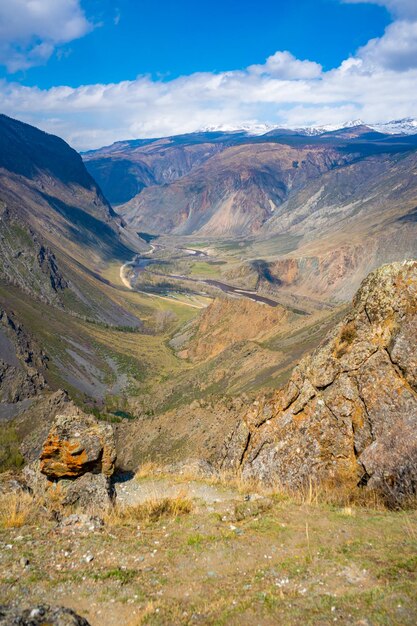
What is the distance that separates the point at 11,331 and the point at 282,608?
190 ft

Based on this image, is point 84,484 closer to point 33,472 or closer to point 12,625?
point 33,472

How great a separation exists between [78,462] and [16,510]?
329 centimetres

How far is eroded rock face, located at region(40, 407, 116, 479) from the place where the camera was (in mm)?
12102

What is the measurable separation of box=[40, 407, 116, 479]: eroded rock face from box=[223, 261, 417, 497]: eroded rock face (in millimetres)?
4184

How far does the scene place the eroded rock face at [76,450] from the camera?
1210 centimetres

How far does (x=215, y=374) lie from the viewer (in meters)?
48.6

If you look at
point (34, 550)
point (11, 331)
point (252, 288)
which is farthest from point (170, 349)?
point (34, 550)

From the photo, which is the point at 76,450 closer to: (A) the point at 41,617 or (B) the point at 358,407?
(A) the point at 41,617

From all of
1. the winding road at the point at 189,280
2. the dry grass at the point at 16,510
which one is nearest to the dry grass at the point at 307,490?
the dry grass at the point at 16,510

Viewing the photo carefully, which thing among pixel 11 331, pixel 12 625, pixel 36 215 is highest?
pixel 36 215

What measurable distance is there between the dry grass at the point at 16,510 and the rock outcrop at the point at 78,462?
1497 mm

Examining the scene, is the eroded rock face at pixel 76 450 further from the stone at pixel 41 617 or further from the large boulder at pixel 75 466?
the stone at pixel 41 617

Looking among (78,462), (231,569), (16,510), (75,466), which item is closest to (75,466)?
(75,466)

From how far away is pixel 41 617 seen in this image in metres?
4.96
